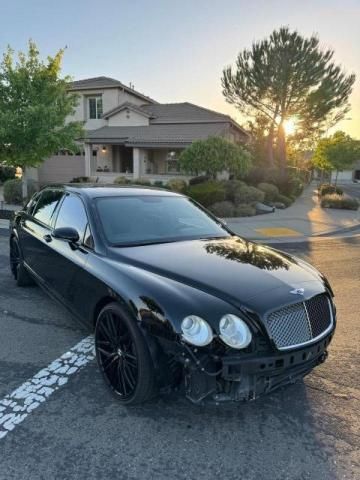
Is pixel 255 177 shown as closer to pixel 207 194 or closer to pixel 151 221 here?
pixel 207 194

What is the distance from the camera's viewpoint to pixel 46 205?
4734 mm

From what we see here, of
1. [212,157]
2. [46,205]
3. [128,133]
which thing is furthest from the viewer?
[128,133]

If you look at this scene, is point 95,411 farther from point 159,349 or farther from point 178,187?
point 178,187

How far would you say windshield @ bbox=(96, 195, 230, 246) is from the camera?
3.50m

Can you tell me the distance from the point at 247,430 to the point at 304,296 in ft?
3.37

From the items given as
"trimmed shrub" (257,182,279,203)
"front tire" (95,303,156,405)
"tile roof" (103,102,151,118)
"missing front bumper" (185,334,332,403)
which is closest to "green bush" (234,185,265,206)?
"trimmed shrub" (257,182,279,203)

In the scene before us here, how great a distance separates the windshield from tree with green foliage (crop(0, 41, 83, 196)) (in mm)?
8994

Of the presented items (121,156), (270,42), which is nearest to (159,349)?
(121,156)

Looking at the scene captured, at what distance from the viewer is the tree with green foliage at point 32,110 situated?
1144 centimetres

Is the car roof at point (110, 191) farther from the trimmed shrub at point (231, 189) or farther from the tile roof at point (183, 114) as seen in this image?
the tile roof at point (183, 114)

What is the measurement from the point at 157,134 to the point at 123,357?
21397mm

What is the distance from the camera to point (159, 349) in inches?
95.7

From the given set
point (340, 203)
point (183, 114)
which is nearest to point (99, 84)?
point (183, 114)

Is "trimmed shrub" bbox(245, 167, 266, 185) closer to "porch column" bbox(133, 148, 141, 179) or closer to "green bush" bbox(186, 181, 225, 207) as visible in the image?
"porch column" bbox(133, 148, 141, 179)
